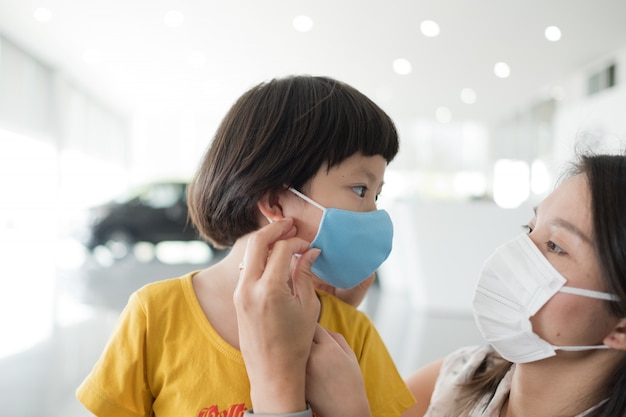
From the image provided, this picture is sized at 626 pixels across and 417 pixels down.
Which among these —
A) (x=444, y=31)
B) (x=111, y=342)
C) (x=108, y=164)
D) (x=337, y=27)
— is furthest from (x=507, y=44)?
(x=108, y=164)

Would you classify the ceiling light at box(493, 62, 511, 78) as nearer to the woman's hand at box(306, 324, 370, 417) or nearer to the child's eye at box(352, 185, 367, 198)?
the child's eye at box(352, 185, 367, 198)

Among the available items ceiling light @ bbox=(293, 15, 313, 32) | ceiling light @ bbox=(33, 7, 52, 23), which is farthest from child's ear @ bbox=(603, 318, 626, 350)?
ceiling light @ bbox=(33, 7, 52, 23)

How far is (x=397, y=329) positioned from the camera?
3.70 metres

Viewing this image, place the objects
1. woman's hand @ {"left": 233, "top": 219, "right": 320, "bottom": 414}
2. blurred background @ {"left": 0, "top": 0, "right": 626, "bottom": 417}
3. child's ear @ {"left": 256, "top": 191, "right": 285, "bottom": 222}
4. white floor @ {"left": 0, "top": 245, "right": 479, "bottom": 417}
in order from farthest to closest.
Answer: blurred background @ {"left": 0, "top": 0, "right": 626, "bottom": 417} → white floor @ {"left": 0, "top": 245, "right": 479, "bottom": 417} → child's ear @ {"left": 256, "top": 191, "right": 285, "bottom": 222} → woman's hand @ {"left": 233, "top": 219, "right": 320, "bottom": 414}

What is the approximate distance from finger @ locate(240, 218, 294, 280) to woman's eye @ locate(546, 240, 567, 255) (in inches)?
19.2

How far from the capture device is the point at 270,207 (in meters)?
1.04

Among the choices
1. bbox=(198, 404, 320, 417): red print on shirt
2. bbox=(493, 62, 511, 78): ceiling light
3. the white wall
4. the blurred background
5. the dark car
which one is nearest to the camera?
bbox=(198, 404, 320, 417): red print on shirt

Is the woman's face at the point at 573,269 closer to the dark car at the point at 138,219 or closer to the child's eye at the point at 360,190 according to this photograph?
the child's eye at the point at 360,190

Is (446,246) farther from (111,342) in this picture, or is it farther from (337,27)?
(111,342)

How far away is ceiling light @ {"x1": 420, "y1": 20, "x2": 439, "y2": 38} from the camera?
323 cm

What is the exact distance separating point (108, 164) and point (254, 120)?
43.5ft

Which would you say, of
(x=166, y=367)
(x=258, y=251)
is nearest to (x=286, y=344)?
(x=258, y=251)

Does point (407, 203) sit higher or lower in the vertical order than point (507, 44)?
lower

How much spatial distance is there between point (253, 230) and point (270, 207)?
71mm
